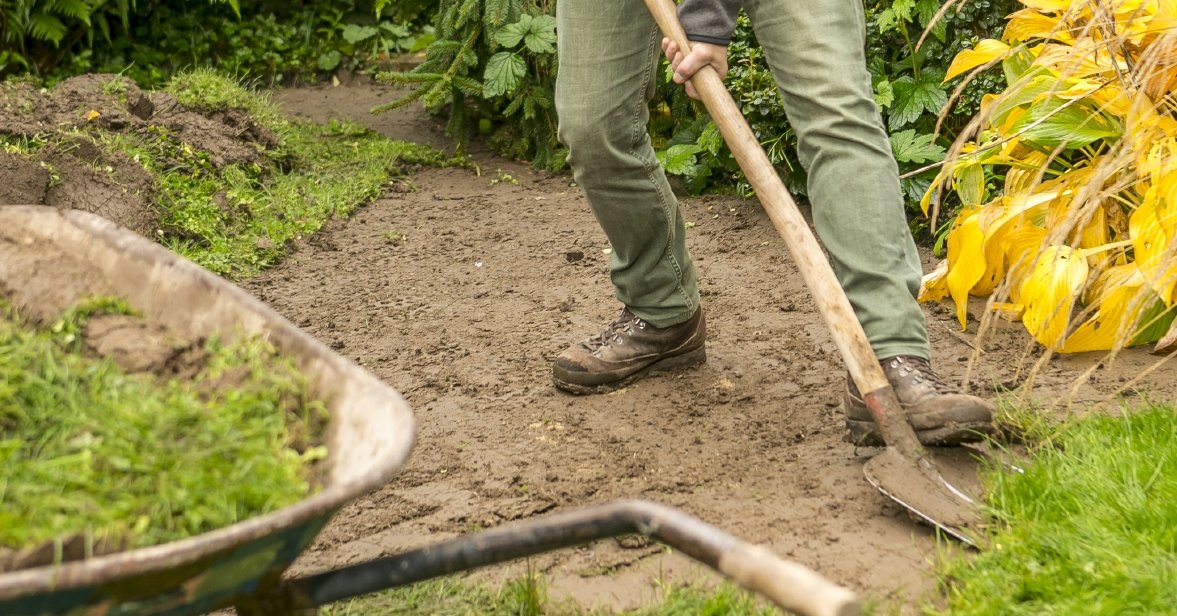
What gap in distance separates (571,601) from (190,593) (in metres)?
0.88

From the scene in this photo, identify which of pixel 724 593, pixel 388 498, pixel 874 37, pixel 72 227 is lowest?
pixel 388 498

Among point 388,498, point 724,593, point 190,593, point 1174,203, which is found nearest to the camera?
point 190,593

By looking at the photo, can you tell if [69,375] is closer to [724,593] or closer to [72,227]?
[72,227]

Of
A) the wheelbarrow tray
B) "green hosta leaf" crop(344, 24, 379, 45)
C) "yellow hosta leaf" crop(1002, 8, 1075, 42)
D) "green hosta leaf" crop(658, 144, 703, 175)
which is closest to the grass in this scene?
the wheelbarrow tray

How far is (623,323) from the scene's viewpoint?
3.29 m

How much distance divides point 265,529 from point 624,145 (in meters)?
1.80

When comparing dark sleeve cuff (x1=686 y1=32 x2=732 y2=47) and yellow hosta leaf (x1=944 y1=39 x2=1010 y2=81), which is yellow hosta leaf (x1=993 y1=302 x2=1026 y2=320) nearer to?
yellow hosta leaf (x1=944 y1=39 x2=1010 y2=81)

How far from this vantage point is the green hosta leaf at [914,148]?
4.17 m

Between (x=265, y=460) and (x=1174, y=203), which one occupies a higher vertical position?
(x=265, y=460)

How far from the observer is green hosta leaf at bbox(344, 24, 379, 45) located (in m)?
7.21

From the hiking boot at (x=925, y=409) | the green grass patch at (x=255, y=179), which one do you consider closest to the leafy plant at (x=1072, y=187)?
the hiking boot at (x=925, y=409)

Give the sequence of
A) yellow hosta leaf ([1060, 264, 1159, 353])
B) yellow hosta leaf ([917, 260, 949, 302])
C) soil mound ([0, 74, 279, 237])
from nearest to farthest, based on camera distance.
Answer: yellow hosta leaf ([1060, 264, 1159, 353]) → yellow hosta leaf ([917, 260, 949, 302]) → soil mound ([0, 74, 279, 237])

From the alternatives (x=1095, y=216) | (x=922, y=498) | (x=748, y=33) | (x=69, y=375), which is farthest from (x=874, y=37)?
(x=69, y=375)

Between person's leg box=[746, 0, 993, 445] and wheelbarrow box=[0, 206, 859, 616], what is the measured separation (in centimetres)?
94
